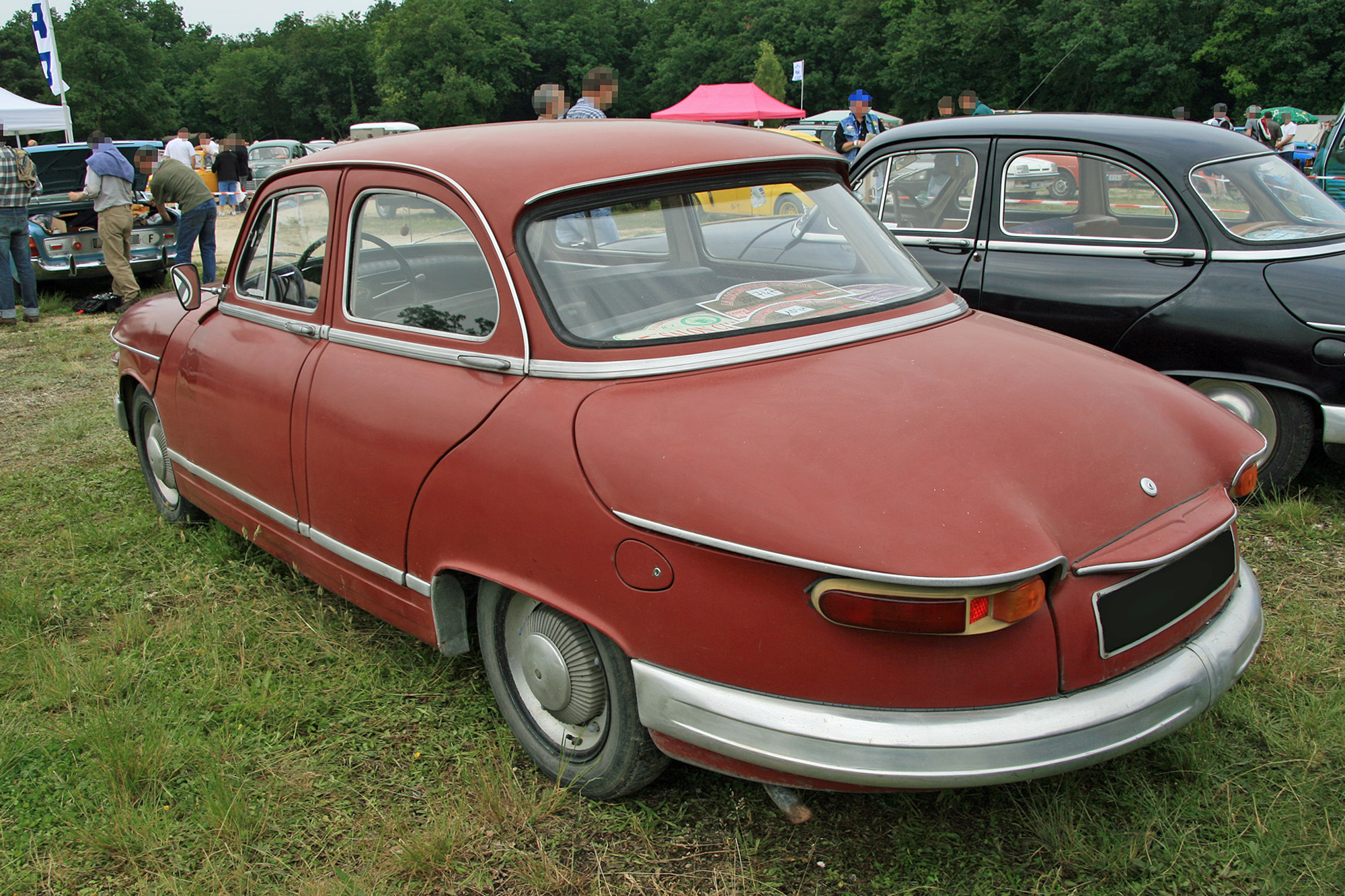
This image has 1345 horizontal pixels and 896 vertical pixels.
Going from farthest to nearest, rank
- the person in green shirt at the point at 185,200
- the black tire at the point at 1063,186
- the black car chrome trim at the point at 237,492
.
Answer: the person in green shirt at the point at 185,200, the black tire at the point at 1063,186, the black car chrome trim at the point at 237,492

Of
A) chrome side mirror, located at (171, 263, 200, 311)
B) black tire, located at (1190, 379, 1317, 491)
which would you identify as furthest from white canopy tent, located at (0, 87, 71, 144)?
black tire, located at (1190, 379, 1317, 491)

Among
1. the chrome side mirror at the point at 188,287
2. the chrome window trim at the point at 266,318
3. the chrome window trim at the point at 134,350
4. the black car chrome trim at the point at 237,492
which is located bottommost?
the black car chrome trim at the point at 237,492

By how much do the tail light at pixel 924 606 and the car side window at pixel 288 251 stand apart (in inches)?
83.6

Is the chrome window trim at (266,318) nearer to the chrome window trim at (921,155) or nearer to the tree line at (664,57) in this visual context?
the chrome window trim at (921,155)

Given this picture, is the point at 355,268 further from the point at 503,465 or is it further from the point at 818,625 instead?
the point at 818,625

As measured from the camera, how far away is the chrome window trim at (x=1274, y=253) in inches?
169

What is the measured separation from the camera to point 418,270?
113 inches

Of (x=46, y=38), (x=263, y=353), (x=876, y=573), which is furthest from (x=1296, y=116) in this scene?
(x=876, y=573)

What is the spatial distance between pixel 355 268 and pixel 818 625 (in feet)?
6.39

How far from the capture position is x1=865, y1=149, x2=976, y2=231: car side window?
5.14 meters

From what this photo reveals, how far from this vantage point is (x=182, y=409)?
3.76m

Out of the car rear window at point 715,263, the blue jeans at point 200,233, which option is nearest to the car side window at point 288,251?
the car rear window at point 715,263

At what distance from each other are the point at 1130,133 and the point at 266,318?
4208mm

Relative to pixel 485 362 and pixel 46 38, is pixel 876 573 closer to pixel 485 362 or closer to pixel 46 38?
pixel 485 362
